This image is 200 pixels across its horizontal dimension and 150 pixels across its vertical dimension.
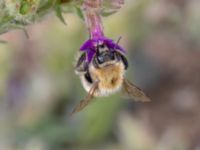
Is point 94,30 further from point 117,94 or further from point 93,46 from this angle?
point 117,94

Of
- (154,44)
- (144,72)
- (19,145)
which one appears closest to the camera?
(19,145)

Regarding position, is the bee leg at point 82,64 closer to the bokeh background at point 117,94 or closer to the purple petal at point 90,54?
the purple petal at point 90,54

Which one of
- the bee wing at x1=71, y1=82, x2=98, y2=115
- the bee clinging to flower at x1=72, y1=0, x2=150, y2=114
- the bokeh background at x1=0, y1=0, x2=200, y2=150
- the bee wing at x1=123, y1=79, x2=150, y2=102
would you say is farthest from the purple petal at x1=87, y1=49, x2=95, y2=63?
the bokeh background at x1=0, y1=0, x2=200, y2=150

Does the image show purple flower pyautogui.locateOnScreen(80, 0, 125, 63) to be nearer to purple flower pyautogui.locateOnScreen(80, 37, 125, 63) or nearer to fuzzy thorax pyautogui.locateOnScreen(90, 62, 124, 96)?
purple flower pyautogui.locateOnScreen(80, 37, 125, 63)

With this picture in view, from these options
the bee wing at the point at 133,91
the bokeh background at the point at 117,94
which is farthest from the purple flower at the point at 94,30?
the bokeh background at the point at 117,94

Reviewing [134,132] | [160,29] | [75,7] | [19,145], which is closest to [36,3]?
[75,7]

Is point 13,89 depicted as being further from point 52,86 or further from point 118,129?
point 118,129
